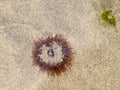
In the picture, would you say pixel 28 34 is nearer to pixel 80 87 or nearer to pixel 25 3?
pixel 25 3

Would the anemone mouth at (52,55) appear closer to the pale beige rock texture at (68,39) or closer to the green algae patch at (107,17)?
the pale beige rock texture at (68,39)

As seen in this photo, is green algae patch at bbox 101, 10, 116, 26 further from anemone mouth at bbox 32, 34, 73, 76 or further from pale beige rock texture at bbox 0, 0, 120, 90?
anemone mouth at bbox 32, 34, 73, 76

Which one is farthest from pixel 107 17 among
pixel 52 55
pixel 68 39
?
pixel 52 55

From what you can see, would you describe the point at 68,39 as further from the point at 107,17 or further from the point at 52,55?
the point at 107,17

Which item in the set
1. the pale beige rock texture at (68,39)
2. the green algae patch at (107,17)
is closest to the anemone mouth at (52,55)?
the pale beige rock texture at (68,39)

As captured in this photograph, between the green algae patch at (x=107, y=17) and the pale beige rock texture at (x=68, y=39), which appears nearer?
the pale beige rock texture at (x=68, y=39)

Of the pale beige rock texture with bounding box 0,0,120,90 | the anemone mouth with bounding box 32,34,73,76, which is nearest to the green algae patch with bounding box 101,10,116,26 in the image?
the pale beige rock texture with bounding box 0,0,120,90

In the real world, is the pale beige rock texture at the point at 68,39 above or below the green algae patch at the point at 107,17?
below
